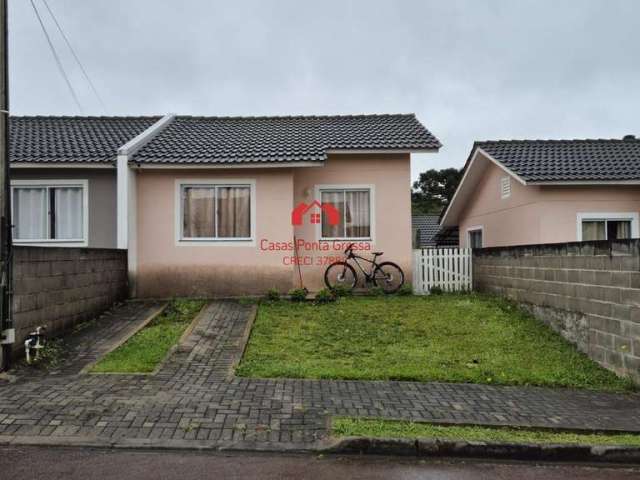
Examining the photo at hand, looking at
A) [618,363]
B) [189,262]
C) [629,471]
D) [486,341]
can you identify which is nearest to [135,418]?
[629,471]

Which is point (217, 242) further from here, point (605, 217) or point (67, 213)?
point (605, 217)

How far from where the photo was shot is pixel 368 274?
12242 mm

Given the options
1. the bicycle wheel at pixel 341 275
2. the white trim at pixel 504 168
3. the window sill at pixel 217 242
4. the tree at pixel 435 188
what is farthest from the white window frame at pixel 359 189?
the tree at pixel 435 188

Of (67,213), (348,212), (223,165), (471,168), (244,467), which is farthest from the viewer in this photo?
(471,168)

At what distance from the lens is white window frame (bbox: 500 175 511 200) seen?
14878 mm

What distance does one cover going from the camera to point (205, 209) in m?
11.8

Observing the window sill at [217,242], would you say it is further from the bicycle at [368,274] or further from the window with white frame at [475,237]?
the window with white frame at [475,237]

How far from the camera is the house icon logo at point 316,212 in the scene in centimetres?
1243

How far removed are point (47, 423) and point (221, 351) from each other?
3.01 meters

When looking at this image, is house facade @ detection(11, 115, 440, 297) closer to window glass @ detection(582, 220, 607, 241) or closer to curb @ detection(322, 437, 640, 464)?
window glass @ detection(582, 220, 607, 241)

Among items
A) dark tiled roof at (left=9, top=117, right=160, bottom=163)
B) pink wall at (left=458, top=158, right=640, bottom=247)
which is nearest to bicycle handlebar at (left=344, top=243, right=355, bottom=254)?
pink wall at (left=458, top=158, right=640, bottom=247)

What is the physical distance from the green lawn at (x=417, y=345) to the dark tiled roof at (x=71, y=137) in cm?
606

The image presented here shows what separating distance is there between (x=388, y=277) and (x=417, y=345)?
176 inches

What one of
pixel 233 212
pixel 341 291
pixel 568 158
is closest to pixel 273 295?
pixel 341 291
